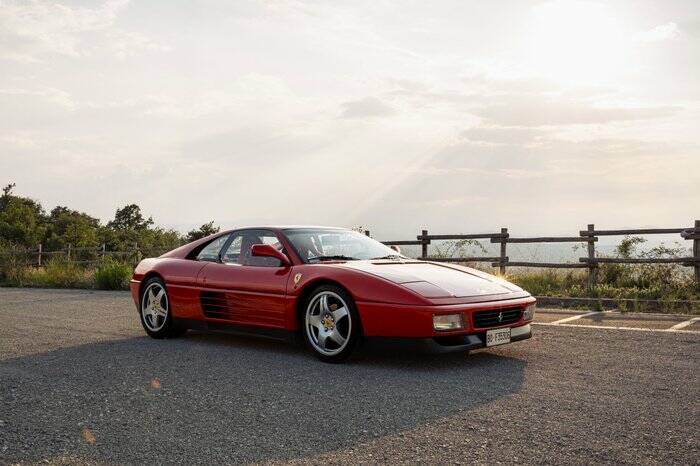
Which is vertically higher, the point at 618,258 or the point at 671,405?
the point at 618,258

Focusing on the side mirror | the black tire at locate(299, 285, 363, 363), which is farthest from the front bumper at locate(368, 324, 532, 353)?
the side mirror

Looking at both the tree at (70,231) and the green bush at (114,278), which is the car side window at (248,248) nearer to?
the green bush at (114,278)

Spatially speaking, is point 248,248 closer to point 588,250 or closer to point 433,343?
point 433,343

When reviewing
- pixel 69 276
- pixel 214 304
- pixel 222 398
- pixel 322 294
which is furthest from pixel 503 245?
pixel 222 398

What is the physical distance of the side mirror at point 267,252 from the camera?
718 cm

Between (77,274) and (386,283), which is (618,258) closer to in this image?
(386,283)

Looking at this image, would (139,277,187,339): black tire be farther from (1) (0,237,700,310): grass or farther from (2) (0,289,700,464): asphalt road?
(1) (0,237,700,310): grass

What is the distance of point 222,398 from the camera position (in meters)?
5.41

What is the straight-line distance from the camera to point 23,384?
600cm

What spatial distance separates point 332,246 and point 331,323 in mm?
1135

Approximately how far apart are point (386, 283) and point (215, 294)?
7.25ft

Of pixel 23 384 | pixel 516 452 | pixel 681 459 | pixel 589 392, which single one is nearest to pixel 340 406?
pixel 516 452

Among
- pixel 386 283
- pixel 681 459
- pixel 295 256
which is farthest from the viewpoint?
pixel 295 256

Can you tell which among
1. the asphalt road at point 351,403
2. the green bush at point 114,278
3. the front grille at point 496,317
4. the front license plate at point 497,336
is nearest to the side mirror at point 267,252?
the asphalt road at point 351,403
